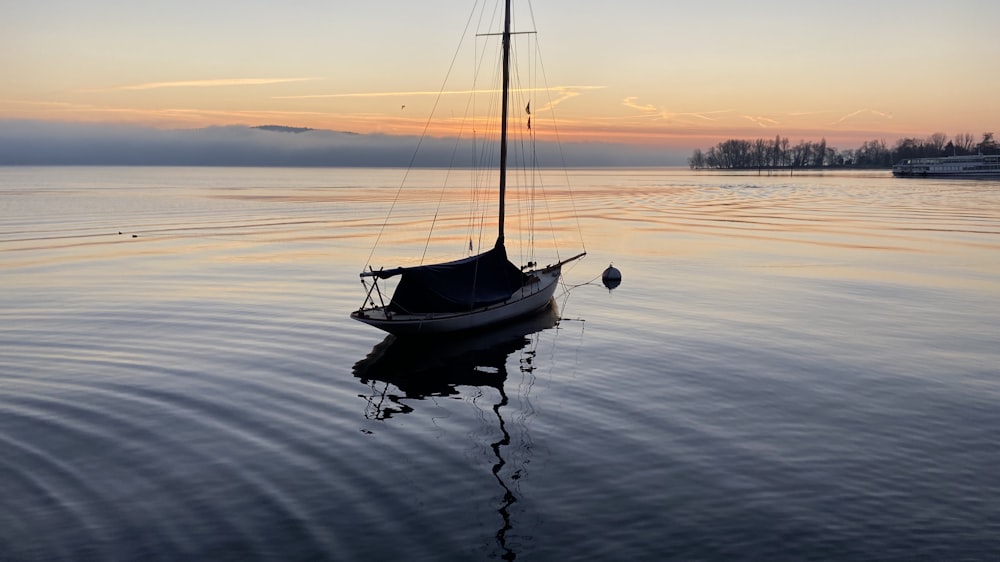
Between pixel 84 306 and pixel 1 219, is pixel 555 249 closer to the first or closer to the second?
pixel 84 306

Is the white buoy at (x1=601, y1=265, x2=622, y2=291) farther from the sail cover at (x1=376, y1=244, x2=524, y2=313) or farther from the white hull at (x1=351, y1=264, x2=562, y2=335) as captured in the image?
the sail cover at (x1=376, y1=244, x2=524, y2=313)

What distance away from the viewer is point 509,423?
22.7 meters

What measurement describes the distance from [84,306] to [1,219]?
63.7 m

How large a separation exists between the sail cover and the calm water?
6.15 feet

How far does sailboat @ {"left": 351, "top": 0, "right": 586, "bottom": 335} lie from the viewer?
31469 mm

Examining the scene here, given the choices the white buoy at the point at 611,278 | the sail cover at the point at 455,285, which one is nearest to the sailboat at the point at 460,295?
the sail cover at the point at 455,285

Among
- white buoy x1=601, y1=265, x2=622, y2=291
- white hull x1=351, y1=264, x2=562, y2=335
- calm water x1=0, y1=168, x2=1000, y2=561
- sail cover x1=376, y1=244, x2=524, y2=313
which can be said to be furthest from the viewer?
white buoy x1=601, y1=265, x2=622, y2=291

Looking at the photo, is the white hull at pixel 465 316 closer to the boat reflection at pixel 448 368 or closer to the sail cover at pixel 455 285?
the sail cover at pixel 455 285

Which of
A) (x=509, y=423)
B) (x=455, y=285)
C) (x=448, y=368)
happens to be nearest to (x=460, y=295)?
(x=455, y=285)

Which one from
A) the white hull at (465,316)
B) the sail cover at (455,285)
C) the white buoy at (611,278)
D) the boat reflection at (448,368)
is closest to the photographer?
the boat reflection at (448,368)

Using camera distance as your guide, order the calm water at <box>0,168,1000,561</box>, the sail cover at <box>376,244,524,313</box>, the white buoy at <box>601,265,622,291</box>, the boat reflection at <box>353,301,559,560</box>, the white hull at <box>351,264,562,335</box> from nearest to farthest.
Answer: the calm water at <box>0,168,1000,561</box>
the boat reflection at <box>353,301,559,560</box>
the white hull at <box>351,264,562,335</box>
the sail cover at <box>376,244,524,313</box>
the white buoy at <box>601,265,622,291</box>

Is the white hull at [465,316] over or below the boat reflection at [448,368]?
over

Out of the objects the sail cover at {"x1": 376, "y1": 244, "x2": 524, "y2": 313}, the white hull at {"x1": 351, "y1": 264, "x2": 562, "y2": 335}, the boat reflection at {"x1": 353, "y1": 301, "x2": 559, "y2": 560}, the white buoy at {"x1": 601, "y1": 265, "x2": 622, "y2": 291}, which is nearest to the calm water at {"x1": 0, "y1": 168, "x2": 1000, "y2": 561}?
the boat reflection at {"x1": 353, "y1": 301, "x2": 559, "y2": 560}

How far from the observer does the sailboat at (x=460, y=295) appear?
3147 centimetres
